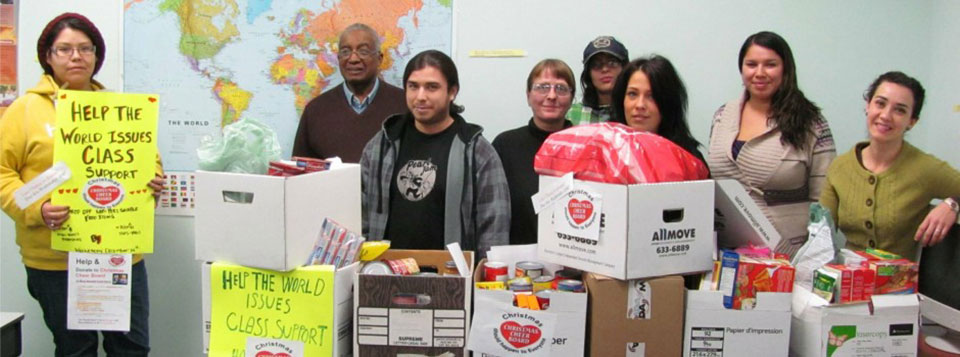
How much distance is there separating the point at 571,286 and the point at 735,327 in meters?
0.38

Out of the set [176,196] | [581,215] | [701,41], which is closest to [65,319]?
[176,196]

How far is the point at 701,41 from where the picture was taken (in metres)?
2.88

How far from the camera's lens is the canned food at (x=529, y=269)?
1585 mm

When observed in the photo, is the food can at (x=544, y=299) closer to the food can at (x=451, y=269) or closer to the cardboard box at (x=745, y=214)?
the food can at (x=451, y=269)

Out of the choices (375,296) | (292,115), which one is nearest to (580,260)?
(375,296)

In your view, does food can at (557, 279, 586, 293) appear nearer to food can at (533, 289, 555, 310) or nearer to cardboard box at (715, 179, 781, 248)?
food can at (533, 289, 555, 310)

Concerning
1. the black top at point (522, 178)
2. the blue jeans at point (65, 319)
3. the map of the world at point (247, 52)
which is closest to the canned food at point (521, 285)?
the black top at point (522, 178)

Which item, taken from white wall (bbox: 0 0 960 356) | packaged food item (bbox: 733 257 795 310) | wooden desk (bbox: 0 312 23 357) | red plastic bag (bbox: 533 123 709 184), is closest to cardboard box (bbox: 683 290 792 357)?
packaged food item (bbox: 733 257 795 310)

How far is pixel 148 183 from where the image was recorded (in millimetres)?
2139

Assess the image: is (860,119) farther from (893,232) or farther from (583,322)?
(583,322)

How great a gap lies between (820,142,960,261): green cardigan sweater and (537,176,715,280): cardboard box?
30.2 inches

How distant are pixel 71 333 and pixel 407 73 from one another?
160 cm

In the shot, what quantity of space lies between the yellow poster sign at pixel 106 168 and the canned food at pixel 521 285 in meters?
1.34

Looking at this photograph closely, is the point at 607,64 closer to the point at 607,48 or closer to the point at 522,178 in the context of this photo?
the point at 607,48
